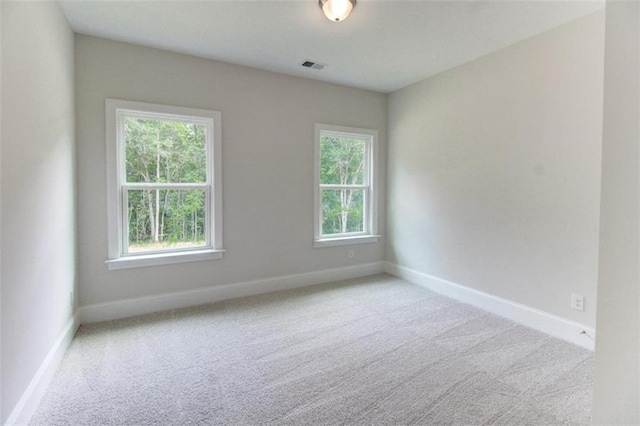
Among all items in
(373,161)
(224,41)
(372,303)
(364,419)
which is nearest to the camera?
(364,419)

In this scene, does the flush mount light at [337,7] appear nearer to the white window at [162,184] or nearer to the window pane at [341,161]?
the white window at [162,184]

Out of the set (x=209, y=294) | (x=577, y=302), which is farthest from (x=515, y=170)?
(x=209, y=294)

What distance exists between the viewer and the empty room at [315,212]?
1678 mm

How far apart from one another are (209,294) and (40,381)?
1618 millimetres

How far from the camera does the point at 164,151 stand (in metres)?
3.19

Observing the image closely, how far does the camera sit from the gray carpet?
5.71ft

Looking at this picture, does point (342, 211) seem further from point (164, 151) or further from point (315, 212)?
point (164, 151)

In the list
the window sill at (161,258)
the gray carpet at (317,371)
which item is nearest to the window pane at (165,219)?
the window sill at (161,258)

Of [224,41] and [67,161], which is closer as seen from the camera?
[67,161]

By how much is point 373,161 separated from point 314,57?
174 centimetres

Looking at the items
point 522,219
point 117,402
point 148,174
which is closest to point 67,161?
point 148,174

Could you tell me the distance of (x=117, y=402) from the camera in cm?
183

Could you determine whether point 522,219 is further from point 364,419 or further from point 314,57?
point 314,57

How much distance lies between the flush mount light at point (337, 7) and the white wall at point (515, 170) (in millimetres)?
1759
